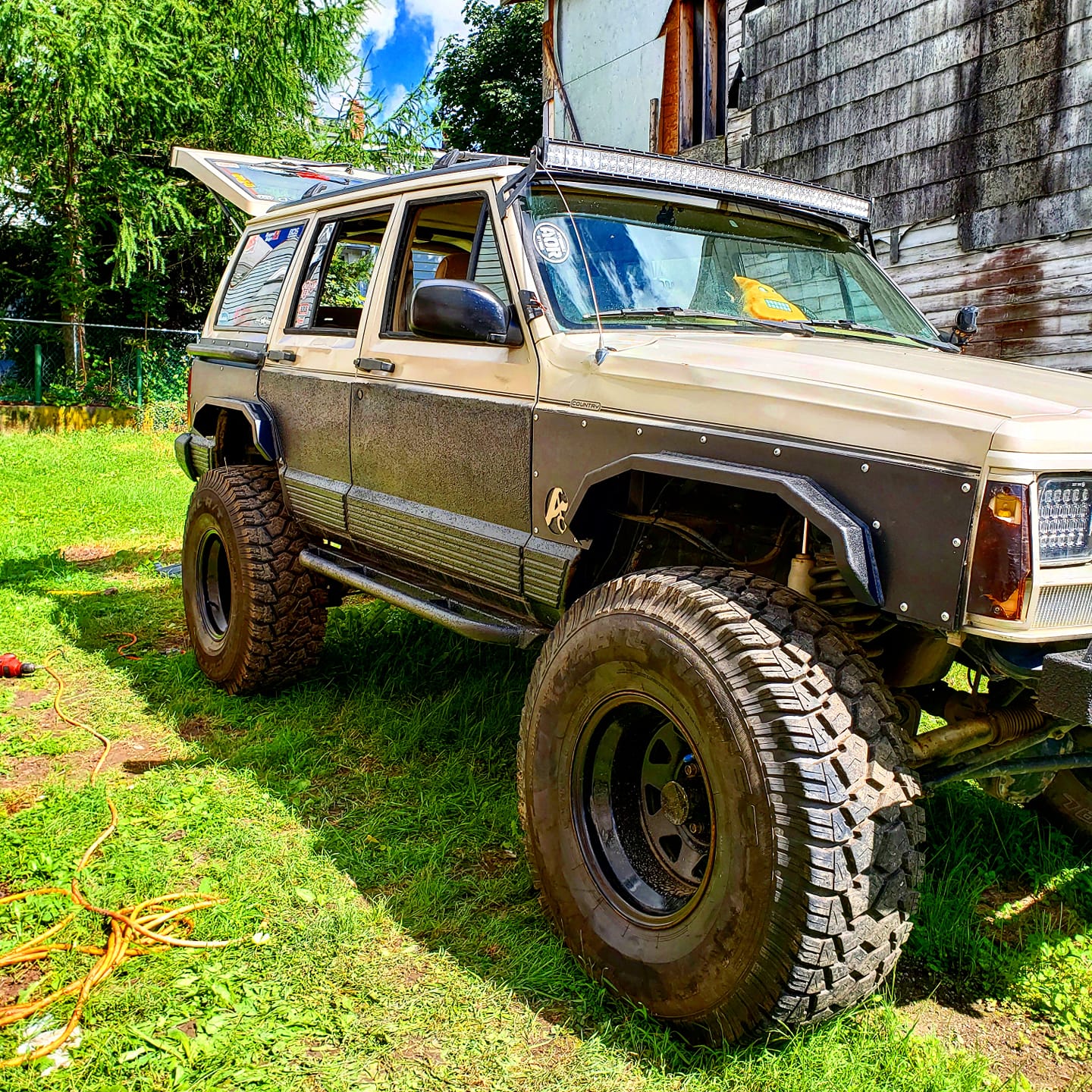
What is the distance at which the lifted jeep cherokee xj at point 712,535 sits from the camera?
2201 millimetres

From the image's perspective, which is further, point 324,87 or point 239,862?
point 324,87

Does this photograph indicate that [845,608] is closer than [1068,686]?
No

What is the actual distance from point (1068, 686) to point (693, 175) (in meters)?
2.27

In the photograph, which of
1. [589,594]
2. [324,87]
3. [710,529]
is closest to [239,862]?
[589,594]

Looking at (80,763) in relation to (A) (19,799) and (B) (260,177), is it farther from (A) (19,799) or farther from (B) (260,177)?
(B) (260,177)

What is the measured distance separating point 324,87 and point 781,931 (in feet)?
62.2

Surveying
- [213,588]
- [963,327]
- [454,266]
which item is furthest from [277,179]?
[963,327]

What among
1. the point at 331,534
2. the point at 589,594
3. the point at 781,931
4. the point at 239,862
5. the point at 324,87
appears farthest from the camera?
the point at 324,87

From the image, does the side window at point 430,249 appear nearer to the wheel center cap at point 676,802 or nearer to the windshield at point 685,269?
the windshield at point 685,269

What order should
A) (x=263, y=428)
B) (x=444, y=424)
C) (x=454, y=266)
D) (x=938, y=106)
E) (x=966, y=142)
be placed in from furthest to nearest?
(x=938, y=106) → (x=966, y=142) → (x=263, y=428) → (x=454, y=266) → (x=444, y=424)

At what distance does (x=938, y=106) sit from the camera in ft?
29.7

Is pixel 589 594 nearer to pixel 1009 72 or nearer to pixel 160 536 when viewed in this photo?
pixel 160 536

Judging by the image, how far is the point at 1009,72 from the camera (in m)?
8.40

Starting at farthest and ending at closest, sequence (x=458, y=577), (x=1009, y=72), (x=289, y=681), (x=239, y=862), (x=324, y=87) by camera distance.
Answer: (x=324, y=87) → (x=1009, y=72) → (x=289, y=681) → (x=458, y=577) → (x=239, y=862)
